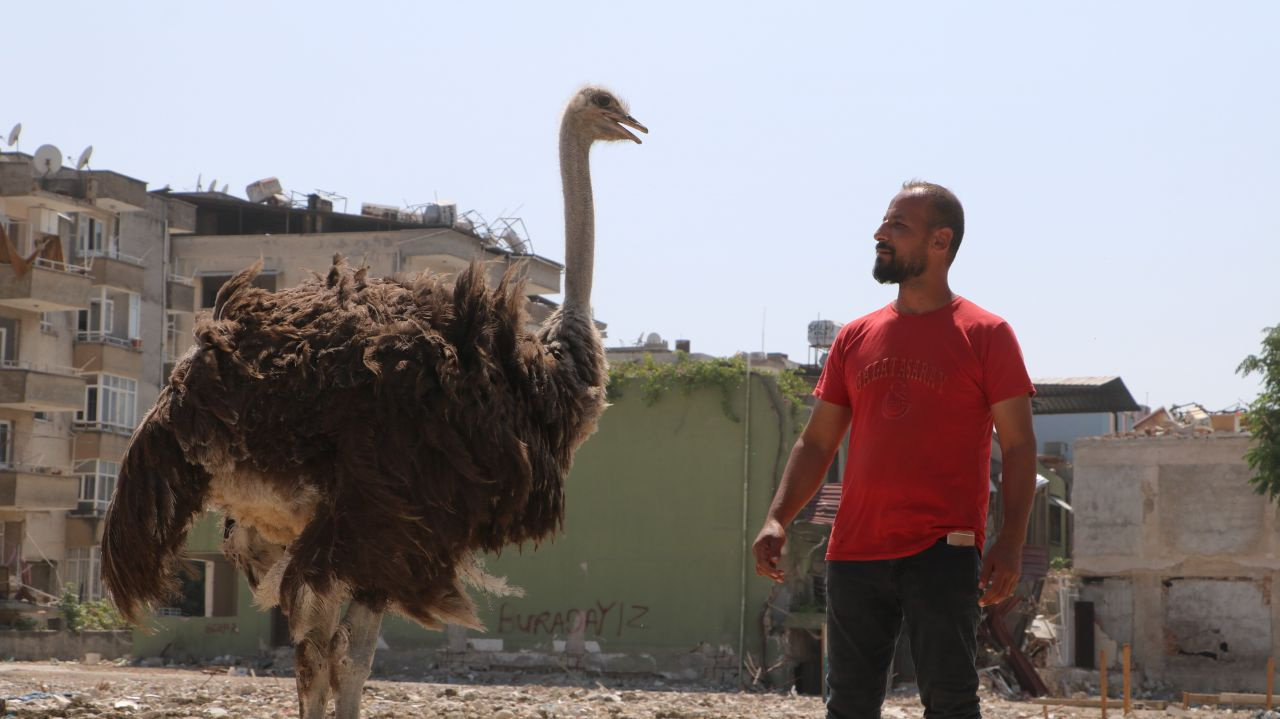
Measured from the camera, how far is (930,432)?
16.8 ft

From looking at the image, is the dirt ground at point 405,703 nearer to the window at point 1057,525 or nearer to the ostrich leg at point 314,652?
the ostrich leg at point 314,652

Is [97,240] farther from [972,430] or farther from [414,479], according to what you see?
[972,430]

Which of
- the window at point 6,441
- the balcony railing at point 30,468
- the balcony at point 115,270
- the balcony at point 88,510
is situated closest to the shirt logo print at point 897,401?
the balcony railing at point 30,468

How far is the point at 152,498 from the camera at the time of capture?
7883 millimetres

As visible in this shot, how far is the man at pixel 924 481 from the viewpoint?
4988 mm


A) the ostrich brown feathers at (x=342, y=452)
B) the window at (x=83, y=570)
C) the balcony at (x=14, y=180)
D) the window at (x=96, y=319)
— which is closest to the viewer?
the ostrich brown feathers at (x=342, y=452)

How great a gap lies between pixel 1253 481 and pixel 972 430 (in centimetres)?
2587

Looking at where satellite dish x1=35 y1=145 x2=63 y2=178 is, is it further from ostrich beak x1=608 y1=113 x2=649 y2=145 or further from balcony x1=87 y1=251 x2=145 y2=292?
ostrich beak x1=608 y1=113 x2=649 y2=145

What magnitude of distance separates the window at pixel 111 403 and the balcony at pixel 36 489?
3489 mm

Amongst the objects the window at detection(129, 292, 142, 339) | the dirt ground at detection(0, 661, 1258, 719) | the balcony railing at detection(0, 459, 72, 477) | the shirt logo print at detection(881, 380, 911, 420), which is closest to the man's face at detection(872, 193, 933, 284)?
the shirt logo print at detection(881, 380, 911, 420)

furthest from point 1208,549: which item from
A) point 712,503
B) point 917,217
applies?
point 917,217

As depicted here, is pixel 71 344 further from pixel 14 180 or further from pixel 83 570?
pixel 83 570

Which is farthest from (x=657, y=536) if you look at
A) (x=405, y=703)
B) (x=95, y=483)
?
(x=95, y=483)

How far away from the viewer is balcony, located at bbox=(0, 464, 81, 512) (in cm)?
3812
